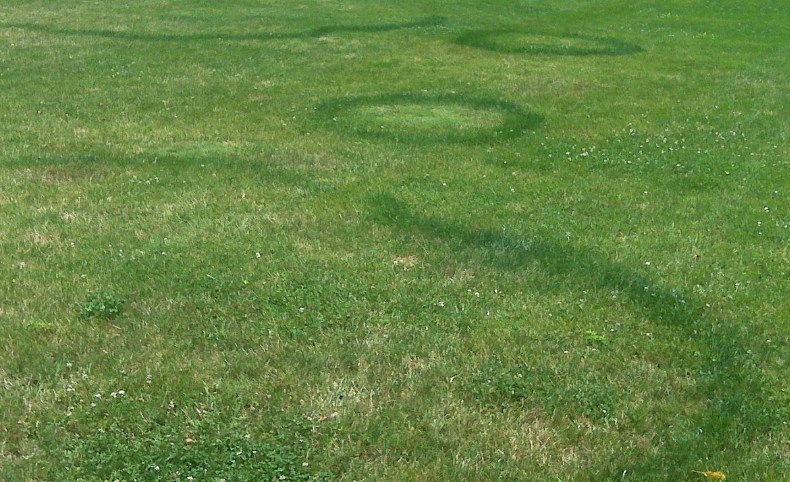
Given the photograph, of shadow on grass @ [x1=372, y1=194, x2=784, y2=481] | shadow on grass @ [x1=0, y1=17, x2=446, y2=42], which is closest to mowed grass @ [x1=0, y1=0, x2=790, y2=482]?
shadow on grass @ [x1=372, y1=194, x2=784, y2=481]

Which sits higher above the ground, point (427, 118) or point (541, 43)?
point (541, 43)

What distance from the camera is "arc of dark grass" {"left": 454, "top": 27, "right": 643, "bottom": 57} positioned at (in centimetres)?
1664

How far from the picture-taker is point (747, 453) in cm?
407

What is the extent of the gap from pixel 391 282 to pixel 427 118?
5.44m

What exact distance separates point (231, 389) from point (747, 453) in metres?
2.67

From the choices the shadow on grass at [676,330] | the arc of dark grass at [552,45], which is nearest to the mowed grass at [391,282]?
the shadow on grass at [676,330]

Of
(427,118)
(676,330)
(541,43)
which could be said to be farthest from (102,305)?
(541,43)

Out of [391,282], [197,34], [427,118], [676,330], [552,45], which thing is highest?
[197,34]

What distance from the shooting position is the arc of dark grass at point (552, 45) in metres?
16.6

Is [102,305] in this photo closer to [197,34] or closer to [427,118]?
[427,118]

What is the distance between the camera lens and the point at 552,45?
17.4 m

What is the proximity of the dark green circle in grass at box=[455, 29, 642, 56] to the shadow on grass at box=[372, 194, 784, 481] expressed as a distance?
10.2 metres

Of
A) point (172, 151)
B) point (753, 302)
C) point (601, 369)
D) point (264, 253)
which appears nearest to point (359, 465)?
point (601, 369)

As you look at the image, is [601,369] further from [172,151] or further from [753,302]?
[172,151]
